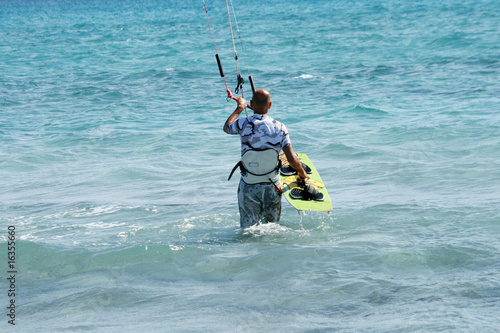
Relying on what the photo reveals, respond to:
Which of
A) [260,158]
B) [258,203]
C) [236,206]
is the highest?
[260,158]

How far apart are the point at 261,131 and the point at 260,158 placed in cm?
32

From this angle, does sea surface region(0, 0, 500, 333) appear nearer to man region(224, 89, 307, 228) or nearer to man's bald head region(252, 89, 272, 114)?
man region(224, 89, 307, 228)

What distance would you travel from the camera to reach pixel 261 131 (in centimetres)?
626

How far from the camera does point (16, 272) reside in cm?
618

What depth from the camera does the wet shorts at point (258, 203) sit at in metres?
6.63

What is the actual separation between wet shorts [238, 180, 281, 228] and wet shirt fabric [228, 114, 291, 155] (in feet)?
1.76

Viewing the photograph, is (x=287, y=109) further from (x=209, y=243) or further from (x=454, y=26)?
(x=454, y=26)

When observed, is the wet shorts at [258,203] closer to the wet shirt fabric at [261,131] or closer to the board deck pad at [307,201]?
the board deck pad at [307,201]

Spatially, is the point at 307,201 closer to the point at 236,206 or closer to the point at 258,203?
the point at 258,203

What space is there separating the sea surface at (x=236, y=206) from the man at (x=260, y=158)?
0.27 m

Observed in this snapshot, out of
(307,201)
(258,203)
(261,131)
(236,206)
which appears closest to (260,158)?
(261,131)

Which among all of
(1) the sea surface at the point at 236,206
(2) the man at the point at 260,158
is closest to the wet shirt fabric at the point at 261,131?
(2) the man at the point at 260,158

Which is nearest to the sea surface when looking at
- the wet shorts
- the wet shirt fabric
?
the wet shorts

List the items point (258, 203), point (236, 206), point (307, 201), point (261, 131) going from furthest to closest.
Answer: point (236, 206) → point (307, 201) → point (258, 203) → point (261, 131)
